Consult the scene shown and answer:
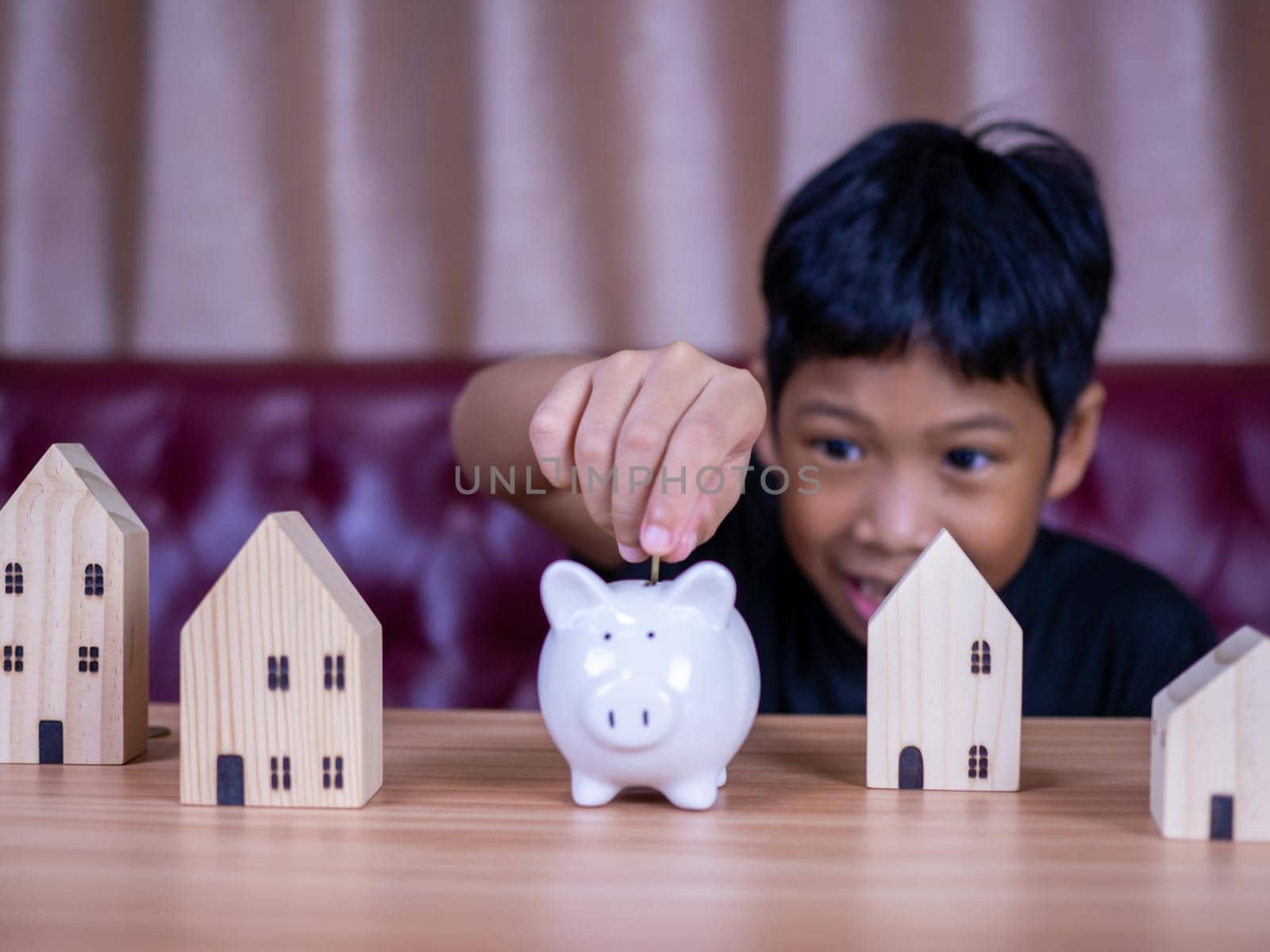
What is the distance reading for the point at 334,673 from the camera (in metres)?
0.63

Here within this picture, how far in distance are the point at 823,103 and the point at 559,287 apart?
47cm

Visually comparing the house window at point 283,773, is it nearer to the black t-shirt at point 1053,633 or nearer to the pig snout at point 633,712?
the pig snout at point 633,712

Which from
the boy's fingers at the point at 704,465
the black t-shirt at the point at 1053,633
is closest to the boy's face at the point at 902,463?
the black t-shirt at the point at 1053,633

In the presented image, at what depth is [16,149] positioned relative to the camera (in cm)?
174

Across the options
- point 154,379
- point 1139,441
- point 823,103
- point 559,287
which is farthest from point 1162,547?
point 154,379

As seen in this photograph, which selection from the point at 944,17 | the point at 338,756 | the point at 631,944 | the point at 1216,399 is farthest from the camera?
the point at 944,17

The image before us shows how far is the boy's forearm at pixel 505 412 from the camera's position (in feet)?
3.76

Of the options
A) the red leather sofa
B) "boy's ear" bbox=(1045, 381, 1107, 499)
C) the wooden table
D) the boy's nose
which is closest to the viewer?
the wooden table

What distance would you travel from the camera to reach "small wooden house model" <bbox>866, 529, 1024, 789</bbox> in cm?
66

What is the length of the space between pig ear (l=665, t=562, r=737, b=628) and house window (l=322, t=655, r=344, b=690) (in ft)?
0.58

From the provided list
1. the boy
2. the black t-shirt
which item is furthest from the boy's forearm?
the black t-shirt

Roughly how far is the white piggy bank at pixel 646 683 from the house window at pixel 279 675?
5.3 inches

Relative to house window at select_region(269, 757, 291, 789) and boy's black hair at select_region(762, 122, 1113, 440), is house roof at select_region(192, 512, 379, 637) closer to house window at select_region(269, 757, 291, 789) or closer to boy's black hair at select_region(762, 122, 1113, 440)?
house window at select_region(269, 757, 291, 789)

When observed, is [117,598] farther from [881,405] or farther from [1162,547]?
[1162,547]
